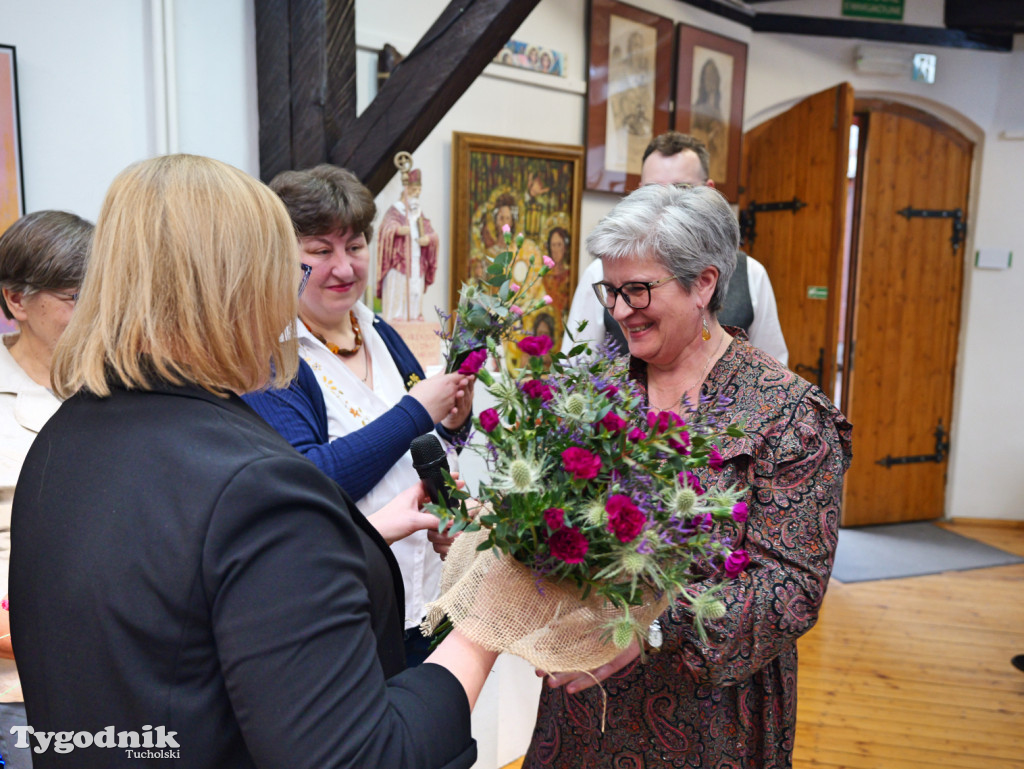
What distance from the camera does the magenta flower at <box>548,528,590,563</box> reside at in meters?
0.92

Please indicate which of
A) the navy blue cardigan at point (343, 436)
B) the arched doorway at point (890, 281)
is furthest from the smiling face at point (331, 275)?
the arched doorway at point (890, 281)

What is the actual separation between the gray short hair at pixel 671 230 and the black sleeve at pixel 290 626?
2.81 feet

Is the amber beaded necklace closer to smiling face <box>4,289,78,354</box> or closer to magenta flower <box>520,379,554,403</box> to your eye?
smiling face <box>4,289,78,354</box>

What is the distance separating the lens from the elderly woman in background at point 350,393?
→ 1.58m

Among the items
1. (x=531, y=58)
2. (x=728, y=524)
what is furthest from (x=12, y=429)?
(x=531, y=58)

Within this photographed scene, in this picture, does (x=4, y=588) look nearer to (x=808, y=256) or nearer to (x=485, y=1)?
(x=485, y=1)

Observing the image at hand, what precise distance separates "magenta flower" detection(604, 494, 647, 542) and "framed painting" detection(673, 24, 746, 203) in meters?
4.41

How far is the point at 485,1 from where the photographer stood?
2885mm

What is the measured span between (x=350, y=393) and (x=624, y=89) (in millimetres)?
3473

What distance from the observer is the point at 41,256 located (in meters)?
1.59

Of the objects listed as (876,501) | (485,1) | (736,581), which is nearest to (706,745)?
(736,581)

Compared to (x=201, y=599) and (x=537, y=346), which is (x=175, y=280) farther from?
(x=537, y=346)

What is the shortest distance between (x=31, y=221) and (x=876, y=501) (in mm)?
5744

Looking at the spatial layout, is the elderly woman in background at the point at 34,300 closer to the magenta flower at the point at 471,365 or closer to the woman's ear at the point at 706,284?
the magenta flower at the point at 471,365
